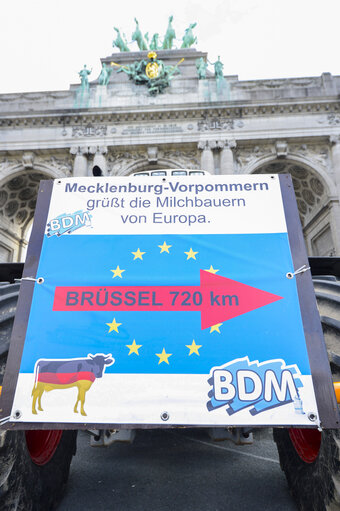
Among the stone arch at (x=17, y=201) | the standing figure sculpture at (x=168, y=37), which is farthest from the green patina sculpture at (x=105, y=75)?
the stone arch at (x=17, y=201)

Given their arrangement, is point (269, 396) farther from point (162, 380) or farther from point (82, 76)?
point (82, 76)

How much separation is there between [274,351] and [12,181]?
24461mm

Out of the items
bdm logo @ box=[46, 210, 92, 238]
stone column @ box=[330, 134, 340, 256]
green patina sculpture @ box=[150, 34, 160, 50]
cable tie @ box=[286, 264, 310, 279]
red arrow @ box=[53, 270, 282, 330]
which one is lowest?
red arrow @ box=[53, 270, 282, 330]

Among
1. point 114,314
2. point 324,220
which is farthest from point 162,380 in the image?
point 324,220

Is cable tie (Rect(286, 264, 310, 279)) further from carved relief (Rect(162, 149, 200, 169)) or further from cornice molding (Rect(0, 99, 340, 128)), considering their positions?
cornice molding (Rect(0, 99, 340, 128))

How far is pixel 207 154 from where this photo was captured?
20.9m

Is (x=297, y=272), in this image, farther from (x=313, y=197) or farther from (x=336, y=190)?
(x=313, y=197)

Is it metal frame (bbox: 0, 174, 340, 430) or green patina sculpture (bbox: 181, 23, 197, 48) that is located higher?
green patina sculpture (bbox: 181, 23, 197, 48)

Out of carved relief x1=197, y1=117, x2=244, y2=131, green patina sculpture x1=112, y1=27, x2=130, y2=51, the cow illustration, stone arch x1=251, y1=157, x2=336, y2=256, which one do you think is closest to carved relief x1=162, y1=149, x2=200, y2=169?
carved relief x1=197, y1=117, x2=244, y2=131

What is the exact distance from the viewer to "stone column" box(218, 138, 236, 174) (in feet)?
66.7

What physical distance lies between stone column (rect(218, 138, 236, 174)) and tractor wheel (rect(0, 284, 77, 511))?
1922cm

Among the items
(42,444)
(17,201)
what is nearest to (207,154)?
(17,201)

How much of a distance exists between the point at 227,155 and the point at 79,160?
383 inches

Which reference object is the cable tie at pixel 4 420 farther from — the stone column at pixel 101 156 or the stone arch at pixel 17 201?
the stone arch at pixel 17 201
